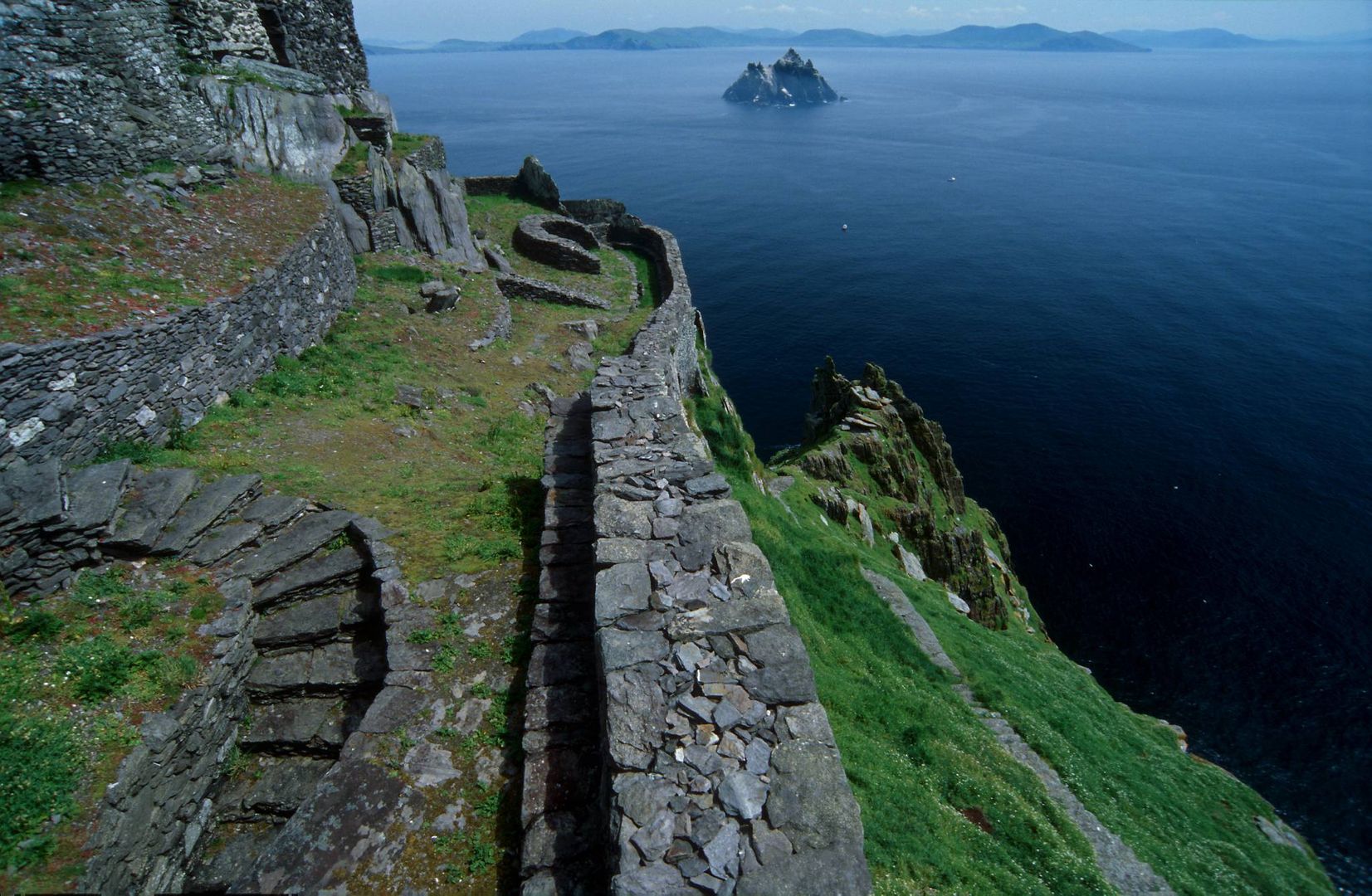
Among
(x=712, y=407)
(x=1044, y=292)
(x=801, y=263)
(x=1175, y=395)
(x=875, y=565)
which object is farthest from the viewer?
(x=801, y=263)

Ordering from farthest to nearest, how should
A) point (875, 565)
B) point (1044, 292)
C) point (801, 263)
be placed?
point (801, 263), point (1044, 292), point (875, 565)

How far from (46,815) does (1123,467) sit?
57616mm

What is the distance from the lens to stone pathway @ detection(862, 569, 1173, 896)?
1418 cm

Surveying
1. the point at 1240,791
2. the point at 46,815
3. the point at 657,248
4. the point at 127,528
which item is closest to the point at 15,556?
the point at 127,528

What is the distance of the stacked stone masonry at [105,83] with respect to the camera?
17531mm

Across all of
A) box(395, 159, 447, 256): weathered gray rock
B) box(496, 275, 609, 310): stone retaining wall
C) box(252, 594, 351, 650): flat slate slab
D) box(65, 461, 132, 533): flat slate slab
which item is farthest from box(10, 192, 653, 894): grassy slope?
box(496, 275, 609, 310): stone retaining wall

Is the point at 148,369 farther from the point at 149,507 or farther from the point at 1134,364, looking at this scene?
the point at 1134,364

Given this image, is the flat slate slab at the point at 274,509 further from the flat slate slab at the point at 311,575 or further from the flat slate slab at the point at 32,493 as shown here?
the flat slate slab at the point at 32,493

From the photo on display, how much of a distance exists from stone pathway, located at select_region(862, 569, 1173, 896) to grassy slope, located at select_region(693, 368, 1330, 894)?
0.39 m

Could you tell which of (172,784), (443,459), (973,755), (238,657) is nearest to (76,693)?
(172,784)

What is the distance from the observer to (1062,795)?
15539 millimetres

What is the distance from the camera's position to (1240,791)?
74.1ft

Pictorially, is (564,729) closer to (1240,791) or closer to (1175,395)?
(1240,791)

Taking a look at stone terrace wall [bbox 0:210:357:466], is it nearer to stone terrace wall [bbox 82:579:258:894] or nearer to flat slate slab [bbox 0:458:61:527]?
flat slate slab [bbox 0:458:61:527]
